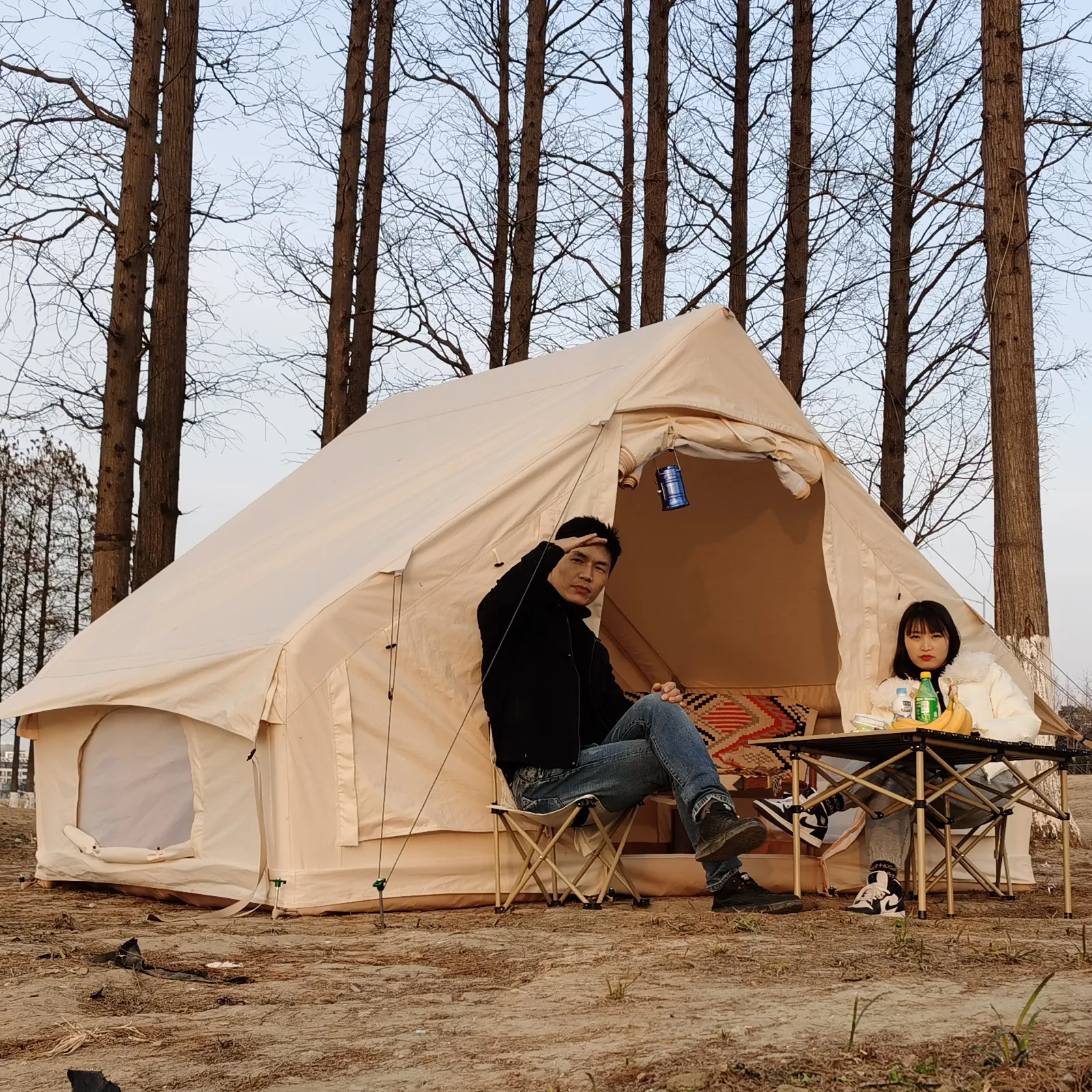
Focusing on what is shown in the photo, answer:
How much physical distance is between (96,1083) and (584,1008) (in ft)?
3.04

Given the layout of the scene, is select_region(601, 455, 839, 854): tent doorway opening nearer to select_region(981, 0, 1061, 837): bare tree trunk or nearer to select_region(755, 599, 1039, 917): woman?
select_region(981, 0, 1061, 837): bare tree trunk

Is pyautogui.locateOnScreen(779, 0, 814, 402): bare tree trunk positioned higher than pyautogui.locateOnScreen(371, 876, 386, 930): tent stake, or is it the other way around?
pyautogui.locateOnScreen(779, 0, 814, 402): bare tree trunk

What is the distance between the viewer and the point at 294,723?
4230 mm

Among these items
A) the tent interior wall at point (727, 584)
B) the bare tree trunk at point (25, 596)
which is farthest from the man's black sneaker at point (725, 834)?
the bare tree trunk at point (25, 596)

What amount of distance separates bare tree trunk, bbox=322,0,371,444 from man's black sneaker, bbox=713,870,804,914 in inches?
246

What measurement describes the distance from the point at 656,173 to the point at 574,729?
792 cm

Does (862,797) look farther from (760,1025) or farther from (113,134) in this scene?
(113,134)

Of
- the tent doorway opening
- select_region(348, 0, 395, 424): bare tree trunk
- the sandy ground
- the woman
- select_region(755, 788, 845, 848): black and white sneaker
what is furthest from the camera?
select_region(348, 0, 395, 424): bare tree trunk

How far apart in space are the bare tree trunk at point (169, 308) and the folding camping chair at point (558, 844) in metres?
4.31

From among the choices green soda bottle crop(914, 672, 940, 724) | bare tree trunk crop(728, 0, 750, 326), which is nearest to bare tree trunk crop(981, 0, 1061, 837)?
green soda bottle crop(914, 672, 940, 724)

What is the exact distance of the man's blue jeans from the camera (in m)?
4.21

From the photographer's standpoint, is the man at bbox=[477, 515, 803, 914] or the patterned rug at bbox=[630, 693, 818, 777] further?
the patterned rug at bbox=[630, 693, 818, 777]

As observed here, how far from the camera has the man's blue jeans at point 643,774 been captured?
4211 mm

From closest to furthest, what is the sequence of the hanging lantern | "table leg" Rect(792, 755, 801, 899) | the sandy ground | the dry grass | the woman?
1. the sandy ground
2. the dry grass
3. "table leg" Rect(792, 755, 801, 899)
4. the woman
5. the hanging lantern
